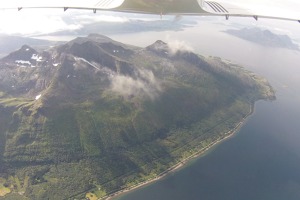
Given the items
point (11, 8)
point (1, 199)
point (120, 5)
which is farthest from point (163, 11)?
point (1, 199)

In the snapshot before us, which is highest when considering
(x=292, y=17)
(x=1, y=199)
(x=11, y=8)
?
(x=11, y=8)

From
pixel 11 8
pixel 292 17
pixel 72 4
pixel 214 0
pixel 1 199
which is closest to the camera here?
pixel 11 8

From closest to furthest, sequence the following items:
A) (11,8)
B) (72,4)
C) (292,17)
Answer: (11,8) < (72,4) < (292,17)

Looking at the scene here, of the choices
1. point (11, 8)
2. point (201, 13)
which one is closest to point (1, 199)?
point (11, 8)

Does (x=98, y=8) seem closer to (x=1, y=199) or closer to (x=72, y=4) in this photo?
(x=72, y=4)

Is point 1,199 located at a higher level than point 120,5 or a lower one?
lower

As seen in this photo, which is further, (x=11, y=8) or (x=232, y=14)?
(x=232, y=14)

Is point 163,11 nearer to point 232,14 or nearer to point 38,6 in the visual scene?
point 232,14

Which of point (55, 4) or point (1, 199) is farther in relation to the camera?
point (1, 199)

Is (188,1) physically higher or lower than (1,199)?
higher
